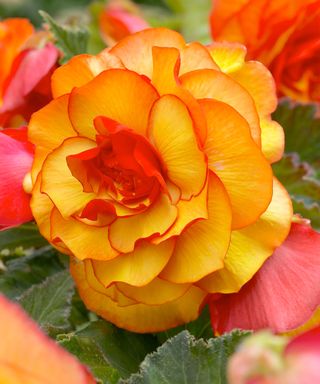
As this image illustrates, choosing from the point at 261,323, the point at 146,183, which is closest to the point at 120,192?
the point at 146,183

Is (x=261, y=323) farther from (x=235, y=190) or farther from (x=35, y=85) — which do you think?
(x=35, y=85)

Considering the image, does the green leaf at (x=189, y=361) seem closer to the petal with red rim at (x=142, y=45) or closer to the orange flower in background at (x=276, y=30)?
the petal with red rim at (x=142, y=45)

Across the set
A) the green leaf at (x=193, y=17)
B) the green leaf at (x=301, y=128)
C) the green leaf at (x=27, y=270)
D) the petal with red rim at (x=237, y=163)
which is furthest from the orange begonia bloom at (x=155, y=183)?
the green leaf at (x=193, y=17)

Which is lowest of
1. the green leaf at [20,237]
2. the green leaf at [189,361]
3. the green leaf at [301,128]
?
the green leaf at [20,237]

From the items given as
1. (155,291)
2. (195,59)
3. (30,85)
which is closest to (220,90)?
(195,59)

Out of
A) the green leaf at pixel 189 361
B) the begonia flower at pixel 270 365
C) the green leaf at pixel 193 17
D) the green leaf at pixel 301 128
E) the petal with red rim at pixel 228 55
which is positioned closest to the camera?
the begonia flower at pixel 270 365
